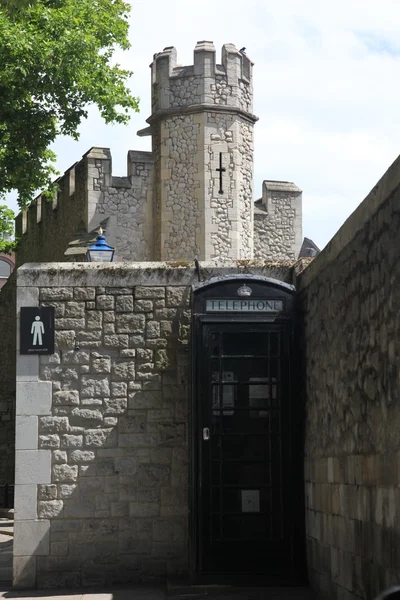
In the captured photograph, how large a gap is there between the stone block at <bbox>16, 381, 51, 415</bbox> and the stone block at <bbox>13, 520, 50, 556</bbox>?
1.05m

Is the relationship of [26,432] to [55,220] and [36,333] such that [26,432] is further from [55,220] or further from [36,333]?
[55,220]

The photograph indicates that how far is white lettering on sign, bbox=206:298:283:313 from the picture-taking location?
9969 millimetres

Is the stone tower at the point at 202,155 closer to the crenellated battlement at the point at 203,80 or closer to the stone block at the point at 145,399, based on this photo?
the crenellated battlement at the point at 203,80

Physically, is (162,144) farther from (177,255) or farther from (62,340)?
(62,340)

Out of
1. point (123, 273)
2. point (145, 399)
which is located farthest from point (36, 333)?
point (145, 399)

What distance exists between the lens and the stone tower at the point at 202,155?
80.1ft

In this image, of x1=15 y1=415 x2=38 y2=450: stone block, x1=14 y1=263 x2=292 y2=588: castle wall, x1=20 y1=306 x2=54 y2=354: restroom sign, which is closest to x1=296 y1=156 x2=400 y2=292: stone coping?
x1=14 y1=263 x2=292 y2=588: castle wall

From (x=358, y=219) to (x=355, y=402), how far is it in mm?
1260

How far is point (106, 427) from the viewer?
34.7ft

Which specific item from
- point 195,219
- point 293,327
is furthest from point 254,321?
point 195,219

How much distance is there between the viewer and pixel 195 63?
2469 centimetres

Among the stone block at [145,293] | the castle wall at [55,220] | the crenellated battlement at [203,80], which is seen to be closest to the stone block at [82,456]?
the stone block at [145,293]

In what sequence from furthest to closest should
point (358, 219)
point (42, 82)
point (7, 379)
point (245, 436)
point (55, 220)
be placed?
point (55, 220) → point (7, 379) → point (42, 82) → point (245, 436) → point (358, 219)

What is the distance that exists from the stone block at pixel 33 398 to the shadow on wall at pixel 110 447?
0.06 metres
